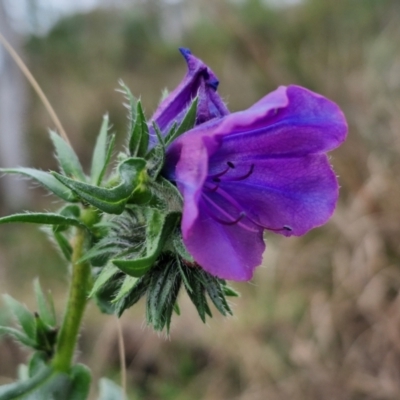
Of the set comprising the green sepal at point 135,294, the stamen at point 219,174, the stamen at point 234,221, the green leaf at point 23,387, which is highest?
the stamen at point 219,174

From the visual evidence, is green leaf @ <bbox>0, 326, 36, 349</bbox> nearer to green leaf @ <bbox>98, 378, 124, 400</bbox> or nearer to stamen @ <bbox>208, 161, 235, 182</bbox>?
green leaf @ <bbox>98, 378, 124, 400</bbox>

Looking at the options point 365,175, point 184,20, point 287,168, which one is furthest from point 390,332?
point 184,20

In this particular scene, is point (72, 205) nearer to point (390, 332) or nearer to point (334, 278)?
point (390, 332)

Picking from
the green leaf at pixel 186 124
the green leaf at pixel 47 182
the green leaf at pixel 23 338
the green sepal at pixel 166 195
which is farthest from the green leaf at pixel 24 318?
the green leaf at pixel 186 124

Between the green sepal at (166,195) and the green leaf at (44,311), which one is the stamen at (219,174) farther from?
the green leaf at (44,311)

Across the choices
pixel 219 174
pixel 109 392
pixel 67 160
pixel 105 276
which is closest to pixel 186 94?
pixel 219 174
